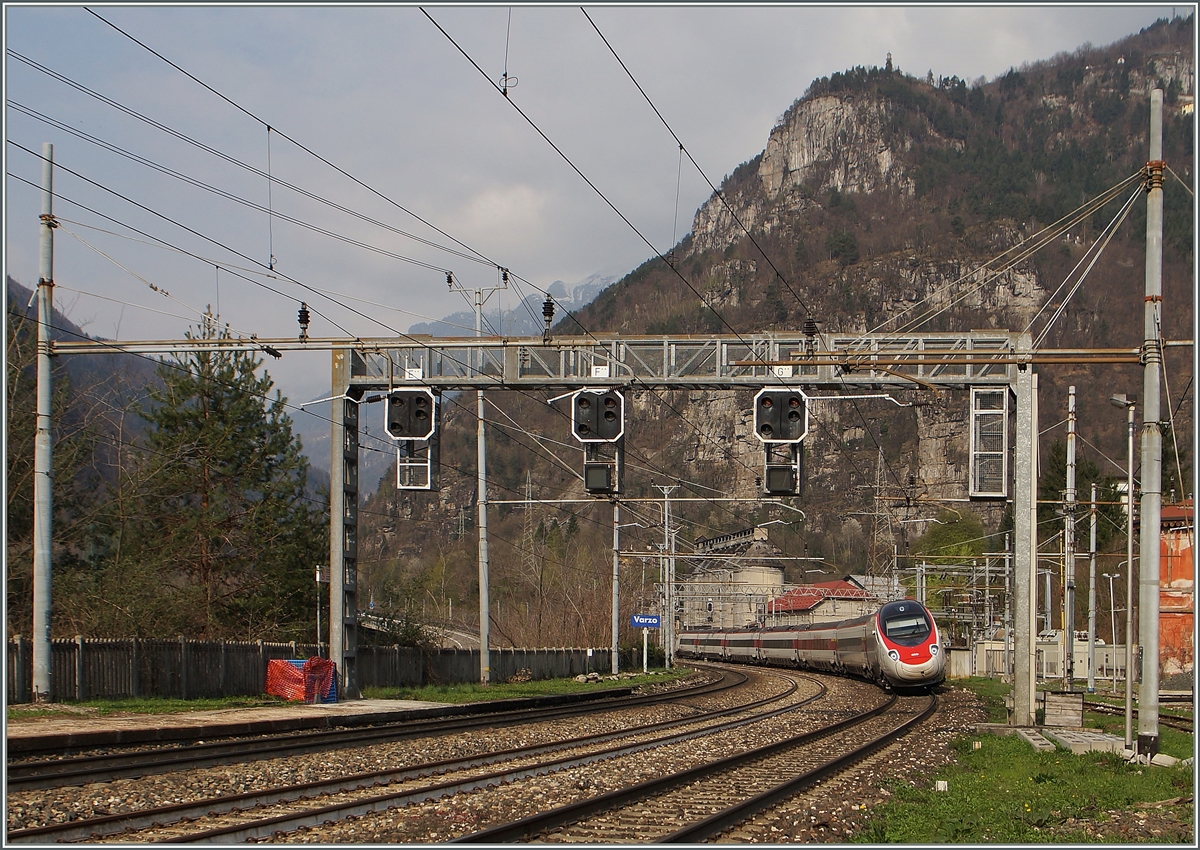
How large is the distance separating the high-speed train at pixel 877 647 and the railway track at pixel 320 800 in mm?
22026

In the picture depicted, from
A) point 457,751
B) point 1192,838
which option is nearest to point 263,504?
point 457,751

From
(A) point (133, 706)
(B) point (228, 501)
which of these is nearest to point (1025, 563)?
(A) point (133, 706)

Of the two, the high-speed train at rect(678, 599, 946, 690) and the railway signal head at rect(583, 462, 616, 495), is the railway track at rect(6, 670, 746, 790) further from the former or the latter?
the high-speed train at rect(678, 599, 946, 690)

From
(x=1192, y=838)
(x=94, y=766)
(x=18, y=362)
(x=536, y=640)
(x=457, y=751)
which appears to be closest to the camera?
(x=1192, y=838)

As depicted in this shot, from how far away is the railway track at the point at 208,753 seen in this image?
13.4 metres

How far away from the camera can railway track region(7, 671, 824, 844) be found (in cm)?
1042

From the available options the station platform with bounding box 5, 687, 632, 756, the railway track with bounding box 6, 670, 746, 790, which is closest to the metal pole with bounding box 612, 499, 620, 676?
the station platform with bounding box 5, 687, 632, 756

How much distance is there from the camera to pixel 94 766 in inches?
558

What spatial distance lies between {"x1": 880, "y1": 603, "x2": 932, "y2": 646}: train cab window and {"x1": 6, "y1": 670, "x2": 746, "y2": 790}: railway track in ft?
64.5

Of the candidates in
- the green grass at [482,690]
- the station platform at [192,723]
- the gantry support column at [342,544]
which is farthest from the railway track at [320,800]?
the green grass at [482,690]

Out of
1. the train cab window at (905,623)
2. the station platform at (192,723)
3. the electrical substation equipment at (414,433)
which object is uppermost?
the electrical substation equipment at (414,433)

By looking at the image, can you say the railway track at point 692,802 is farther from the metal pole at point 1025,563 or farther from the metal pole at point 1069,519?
the metal pole at point 1069,519

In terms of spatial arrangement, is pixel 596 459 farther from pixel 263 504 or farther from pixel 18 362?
pixel 263 504

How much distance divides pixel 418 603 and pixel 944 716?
16.4m
